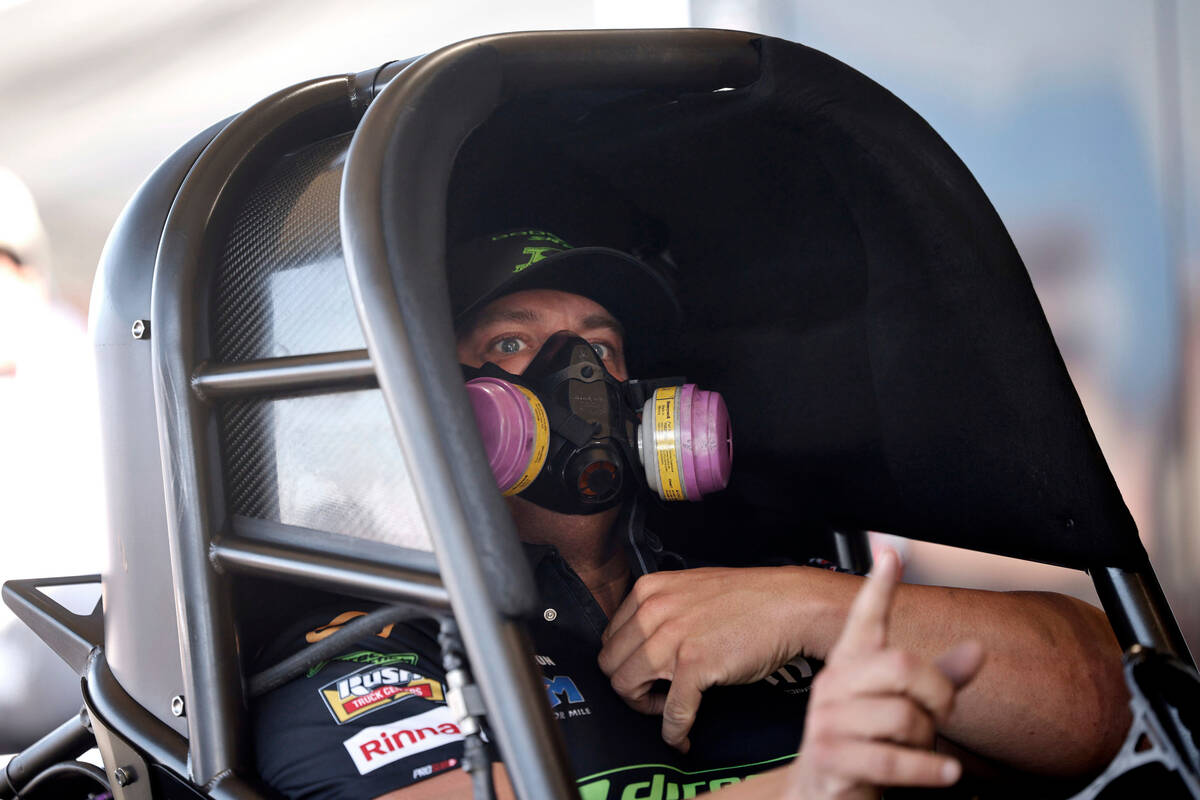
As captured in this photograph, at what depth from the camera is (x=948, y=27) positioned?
1.82m

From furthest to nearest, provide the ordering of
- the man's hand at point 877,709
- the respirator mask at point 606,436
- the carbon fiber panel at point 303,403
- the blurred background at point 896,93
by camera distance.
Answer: the blurred background at point 896,93 → the respirator mask at point 606,436 → the carbon fiber panel at point 303,403 → the man's hand at point 877,709

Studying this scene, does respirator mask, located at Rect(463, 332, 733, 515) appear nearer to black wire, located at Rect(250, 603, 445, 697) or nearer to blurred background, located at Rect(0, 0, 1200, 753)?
black wire, located at Rect(250, 603, 445, 697)

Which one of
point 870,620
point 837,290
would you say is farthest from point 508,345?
point 870,620

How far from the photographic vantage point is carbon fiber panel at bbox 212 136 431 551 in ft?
2.65

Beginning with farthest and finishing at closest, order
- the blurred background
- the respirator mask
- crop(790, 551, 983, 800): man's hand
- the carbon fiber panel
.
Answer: the blurred background < the respirator mask < the carbon fiber panel < crop(790, 551, 983, 800): man's hand

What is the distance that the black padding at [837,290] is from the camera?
108cm

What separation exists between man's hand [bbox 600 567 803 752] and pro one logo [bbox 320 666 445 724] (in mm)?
245

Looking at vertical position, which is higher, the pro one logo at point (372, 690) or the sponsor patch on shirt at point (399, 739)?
the pro one logo at point (372, 690)

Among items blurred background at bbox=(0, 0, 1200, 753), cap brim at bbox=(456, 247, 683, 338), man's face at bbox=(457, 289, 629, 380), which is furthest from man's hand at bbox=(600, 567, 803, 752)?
blurred background at bbox=(0, 0, 1200, 753)

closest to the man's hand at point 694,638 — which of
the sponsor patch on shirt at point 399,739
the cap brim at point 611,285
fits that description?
the sponsor patch on shirt at point 399,739

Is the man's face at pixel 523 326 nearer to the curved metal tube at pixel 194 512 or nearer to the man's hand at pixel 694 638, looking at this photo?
the man's hand at pixel 694 638

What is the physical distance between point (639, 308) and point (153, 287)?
0.79 meters

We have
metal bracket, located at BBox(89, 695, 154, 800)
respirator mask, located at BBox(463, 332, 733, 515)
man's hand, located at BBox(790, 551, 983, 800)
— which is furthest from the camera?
respirator mask, located at BBox(463, 332, 733, 515)

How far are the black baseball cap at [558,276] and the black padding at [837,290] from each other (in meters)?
0.07
